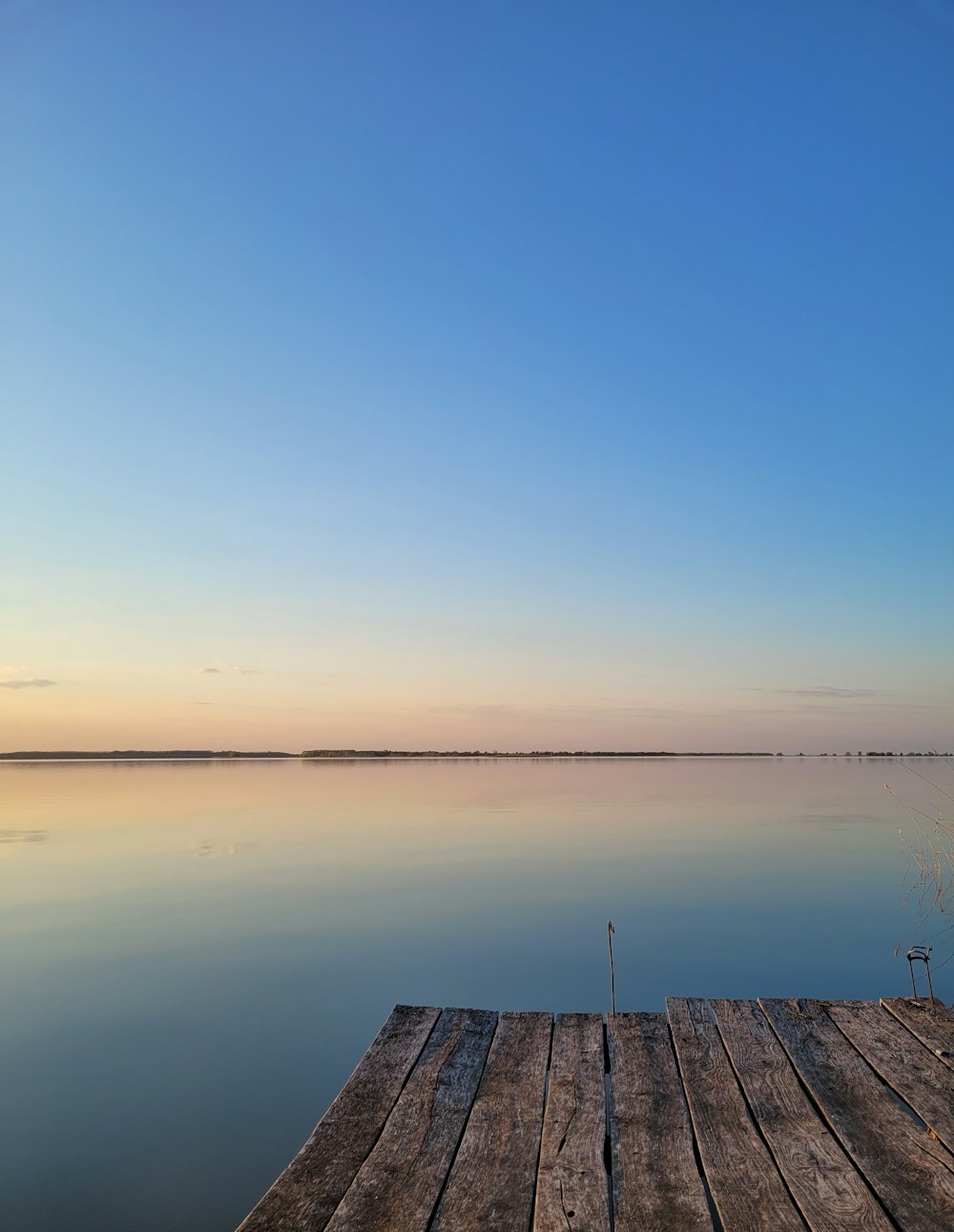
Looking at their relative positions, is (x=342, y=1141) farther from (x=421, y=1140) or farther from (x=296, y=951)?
Result: (x=296, y=951)

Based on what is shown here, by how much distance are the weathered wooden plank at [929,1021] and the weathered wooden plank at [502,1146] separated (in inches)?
82.6

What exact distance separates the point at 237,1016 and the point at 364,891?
16.7 ft

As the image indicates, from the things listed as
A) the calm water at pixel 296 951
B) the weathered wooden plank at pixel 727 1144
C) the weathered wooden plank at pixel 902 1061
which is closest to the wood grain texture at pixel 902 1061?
the weathered wooden plank at pixel 902 1061

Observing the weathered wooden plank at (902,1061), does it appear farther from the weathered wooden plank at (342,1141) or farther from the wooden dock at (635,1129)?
the weathered wooden plank at (342,1141)

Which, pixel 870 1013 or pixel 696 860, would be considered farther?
pixel 696 860

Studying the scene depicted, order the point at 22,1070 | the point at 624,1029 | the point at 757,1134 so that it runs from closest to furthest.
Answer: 1. the point at 757,1134
2. the point at 624,1029
3. the point at 22,1070

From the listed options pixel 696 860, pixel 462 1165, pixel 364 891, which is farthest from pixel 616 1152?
pixel 696 860

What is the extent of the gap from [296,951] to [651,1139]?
6606mm

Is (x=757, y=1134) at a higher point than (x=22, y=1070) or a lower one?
higher

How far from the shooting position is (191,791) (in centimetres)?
3331

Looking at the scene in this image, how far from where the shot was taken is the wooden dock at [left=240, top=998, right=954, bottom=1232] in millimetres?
2822

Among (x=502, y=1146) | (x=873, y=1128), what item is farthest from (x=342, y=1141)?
(x=873, y=1128)

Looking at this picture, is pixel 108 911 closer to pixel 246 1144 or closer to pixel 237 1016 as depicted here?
pixel 237 1016

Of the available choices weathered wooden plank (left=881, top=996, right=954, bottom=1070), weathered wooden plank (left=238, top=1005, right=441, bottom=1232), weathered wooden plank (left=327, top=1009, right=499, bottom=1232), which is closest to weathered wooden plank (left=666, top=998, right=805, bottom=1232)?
weathered wooden plank (left=327, top=1009, right=499, bottom=1232)
